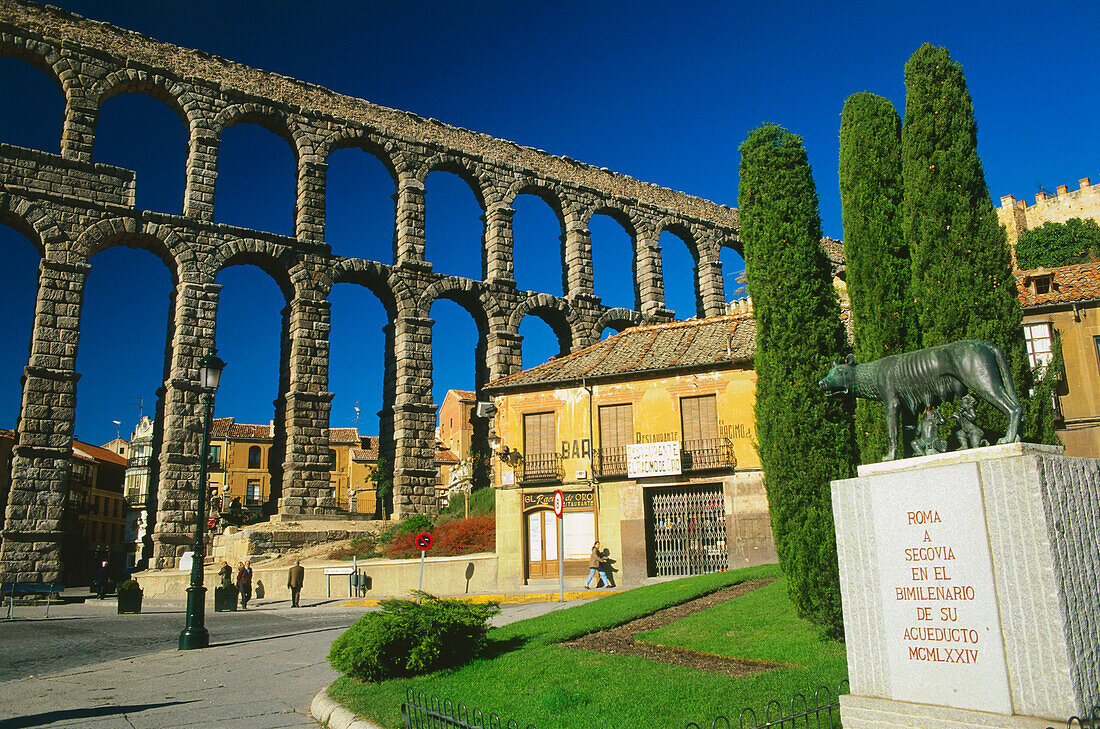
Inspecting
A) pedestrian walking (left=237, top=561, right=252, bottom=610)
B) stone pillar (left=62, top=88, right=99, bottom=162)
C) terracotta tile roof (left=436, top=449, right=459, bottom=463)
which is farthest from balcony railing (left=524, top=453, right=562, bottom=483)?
terracotta tile roof (left=436, top=449, right=459, bottom=463)

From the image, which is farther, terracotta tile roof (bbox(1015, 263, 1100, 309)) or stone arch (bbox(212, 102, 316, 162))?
stone arch (bbox(212, 102, 316, 162))

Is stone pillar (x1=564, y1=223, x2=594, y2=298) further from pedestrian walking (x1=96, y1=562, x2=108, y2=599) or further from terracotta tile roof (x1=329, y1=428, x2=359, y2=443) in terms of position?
terracotta tile roof (x1=329, y1=428, x2=359, y2=443)

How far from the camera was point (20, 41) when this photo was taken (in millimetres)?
26234

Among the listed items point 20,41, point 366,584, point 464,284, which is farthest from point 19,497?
point 464,284

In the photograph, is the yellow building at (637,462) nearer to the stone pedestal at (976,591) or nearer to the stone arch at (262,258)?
the stone arch at (262,258)

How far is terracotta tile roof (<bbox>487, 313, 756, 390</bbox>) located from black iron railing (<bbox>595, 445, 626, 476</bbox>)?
227 cm

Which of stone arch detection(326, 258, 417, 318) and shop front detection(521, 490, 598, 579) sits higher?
stone arch detection(326, 258, 417, 318)

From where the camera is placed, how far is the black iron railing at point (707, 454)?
2138 cm

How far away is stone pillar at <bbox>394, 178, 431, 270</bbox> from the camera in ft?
108

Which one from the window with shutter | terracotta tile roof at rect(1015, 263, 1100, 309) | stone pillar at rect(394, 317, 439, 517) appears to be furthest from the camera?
stone pillar at rect(394, 317, 439, 517)

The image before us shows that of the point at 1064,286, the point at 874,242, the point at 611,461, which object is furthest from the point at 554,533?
the point at 1064,286

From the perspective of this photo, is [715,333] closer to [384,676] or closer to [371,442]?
[384,676]

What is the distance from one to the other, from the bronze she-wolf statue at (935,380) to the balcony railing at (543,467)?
1716cm

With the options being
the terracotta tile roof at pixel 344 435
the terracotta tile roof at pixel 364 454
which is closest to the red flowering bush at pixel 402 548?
the terracotta tile roof at pixel 364 454
